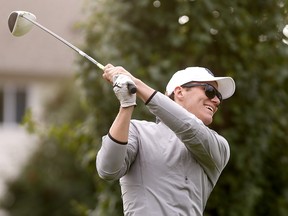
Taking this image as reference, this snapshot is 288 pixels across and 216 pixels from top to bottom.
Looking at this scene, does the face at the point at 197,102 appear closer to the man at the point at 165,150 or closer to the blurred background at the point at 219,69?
the man at the point at 165,150

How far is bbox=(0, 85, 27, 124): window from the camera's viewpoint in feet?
74.1

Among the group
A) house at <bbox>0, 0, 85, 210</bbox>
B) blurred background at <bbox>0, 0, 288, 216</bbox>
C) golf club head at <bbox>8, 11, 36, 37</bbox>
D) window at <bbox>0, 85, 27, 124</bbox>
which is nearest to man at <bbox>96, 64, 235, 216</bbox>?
golf club head at <bbox>8, 11, 36, 37</bbox>

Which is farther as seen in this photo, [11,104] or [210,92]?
[11,104]

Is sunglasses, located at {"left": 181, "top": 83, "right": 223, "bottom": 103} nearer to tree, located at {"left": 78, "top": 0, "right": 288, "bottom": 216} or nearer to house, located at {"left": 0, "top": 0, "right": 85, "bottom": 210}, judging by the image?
tree, located at {"left": 78, "top": 0, "right": 288, "bottom": 216}

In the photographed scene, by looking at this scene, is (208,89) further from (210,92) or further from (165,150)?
(165,150)

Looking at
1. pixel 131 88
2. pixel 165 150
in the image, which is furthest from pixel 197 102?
pixel 131 88

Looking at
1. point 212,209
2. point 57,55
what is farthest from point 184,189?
point 57,55

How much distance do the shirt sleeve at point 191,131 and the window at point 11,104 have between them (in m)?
18.3

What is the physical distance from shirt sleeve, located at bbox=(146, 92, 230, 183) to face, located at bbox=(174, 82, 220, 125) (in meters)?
0.14

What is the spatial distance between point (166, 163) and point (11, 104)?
18.6 m

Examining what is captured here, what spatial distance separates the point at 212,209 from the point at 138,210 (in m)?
3.48

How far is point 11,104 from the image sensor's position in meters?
22.7

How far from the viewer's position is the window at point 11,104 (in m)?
22.6

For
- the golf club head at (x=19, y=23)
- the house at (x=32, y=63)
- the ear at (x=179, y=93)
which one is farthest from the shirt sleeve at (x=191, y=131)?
the house at (x=32, y=63)
